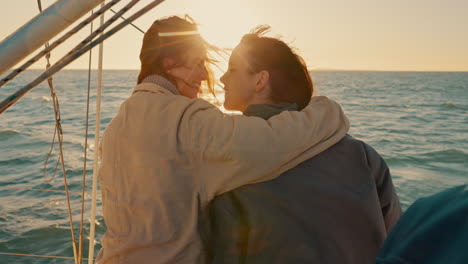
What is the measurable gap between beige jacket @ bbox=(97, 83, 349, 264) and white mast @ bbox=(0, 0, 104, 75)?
0.37 metres

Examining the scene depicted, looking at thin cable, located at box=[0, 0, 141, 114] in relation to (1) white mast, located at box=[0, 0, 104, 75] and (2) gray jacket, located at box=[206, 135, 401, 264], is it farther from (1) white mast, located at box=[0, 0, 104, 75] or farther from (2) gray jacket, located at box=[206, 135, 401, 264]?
(2) gray jacket, located at box=[206, 135, 401, 264]

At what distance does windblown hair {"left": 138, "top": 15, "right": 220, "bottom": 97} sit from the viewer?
1.34m

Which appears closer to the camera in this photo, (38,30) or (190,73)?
(38,30)

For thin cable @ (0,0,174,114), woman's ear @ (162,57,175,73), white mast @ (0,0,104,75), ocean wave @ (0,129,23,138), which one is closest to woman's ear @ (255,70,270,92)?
woman's ear @ (162,57,175,73)

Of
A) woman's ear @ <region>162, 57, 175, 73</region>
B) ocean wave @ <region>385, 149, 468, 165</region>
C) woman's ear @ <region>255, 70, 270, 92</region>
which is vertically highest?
woman's ear @ <region>162, 57, 175, 73</region>

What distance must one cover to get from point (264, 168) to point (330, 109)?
30 cm

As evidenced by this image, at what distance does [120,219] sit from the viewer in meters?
1.17

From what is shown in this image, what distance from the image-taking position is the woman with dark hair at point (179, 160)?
108 centimetres

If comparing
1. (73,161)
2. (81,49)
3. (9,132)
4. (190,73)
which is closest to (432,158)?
(73,161)

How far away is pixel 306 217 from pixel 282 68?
56 centimetres

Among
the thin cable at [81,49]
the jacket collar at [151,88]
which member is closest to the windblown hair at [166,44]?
the jacket collar at [151,88]

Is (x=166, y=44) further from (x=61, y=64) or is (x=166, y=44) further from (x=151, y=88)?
(x=61, y=64)

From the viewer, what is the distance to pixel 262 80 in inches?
56.6

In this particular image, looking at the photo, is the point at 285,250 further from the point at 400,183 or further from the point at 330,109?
the point at 400,183
